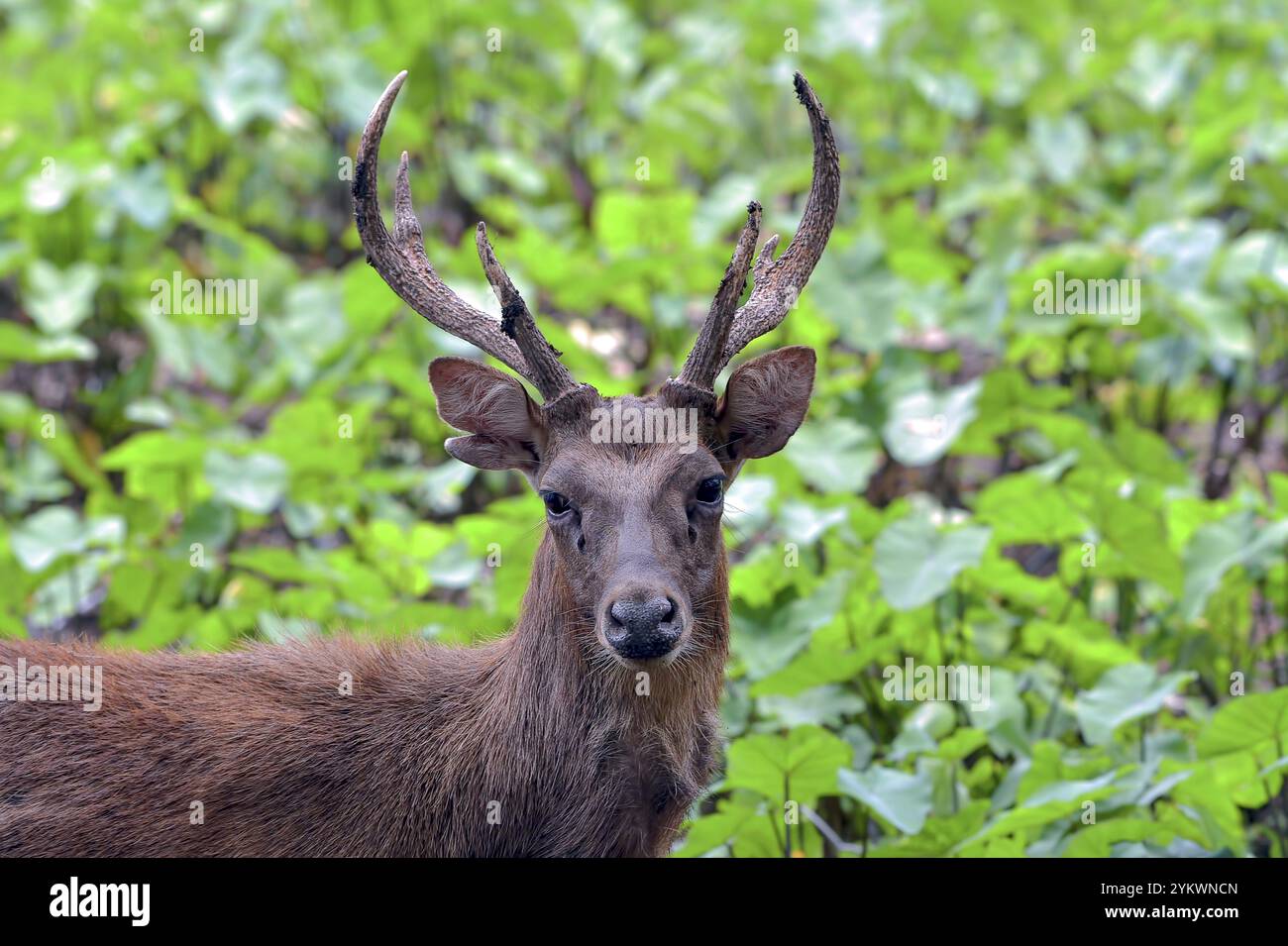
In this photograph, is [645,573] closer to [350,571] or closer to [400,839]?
[400,839]

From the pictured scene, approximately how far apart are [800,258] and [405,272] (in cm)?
102

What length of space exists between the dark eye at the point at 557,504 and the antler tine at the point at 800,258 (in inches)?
19.5

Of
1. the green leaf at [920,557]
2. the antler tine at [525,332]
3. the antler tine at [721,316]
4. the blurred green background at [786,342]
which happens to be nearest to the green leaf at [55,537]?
the blurred green background at [786,342]

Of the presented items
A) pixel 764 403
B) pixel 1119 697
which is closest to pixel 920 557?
pixel 1119 697

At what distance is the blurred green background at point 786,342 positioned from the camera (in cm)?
554

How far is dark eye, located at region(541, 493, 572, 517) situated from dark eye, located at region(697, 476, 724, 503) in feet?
1.05

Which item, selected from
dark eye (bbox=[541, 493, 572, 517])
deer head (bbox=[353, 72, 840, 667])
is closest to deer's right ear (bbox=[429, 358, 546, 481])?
deer head (bbox=[353, 72, 840, 667])

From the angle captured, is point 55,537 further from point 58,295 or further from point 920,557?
point 920,557

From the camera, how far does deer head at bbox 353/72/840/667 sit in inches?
160

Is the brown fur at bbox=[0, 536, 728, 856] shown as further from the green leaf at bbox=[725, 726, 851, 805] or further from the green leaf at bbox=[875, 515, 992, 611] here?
the green leaf at bbox=[875, 515, 992, 611]

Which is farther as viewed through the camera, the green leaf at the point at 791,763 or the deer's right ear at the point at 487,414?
the green leaf at the point at 791,763

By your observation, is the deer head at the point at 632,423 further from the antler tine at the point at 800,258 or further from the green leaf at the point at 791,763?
the green leaf at the point at 791,763

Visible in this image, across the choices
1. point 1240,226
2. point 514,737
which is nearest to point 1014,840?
point 514,737

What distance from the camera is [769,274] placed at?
15.0 feet
